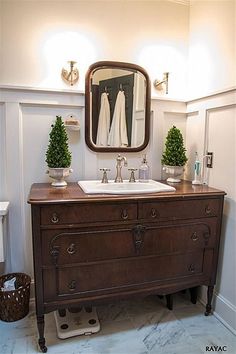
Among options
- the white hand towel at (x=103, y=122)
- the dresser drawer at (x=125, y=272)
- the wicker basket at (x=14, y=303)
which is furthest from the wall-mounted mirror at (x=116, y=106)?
the wicker basket at (x=14, y=303)

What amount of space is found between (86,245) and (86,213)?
20cm

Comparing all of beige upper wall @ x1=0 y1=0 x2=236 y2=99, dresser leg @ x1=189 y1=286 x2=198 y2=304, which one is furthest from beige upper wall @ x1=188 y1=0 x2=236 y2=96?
dresser leg @ x1=189 y1=286 x2=198 y2=304

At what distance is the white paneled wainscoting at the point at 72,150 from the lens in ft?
6.01

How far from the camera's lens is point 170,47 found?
7.15 ft

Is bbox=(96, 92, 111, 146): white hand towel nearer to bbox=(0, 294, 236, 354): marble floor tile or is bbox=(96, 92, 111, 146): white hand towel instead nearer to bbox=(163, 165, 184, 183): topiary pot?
bbox=(163, 165, 184, 183): topiary pot

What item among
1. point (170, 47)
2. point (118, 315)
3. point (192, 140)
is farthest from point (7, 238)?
point (170, 47)

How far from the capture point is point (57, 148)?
183 centimetres

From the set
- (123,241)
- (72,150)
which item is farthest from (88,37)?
(123,241)

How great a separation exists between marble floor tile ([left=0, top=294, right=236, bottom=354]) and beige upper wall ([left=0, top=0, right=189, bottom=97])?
1694 mm

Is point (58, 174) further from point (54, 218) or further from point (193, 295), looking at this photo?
point (193, 295)

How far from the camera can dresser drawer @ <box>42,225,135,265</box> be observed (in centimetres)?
150

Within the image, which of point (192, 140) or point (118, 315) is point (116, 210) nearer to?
point (118, 315)

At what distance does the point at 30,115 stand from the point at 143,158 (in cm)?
94

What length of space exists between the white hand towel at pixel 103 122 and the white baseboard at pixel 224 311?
1430 millimetres
